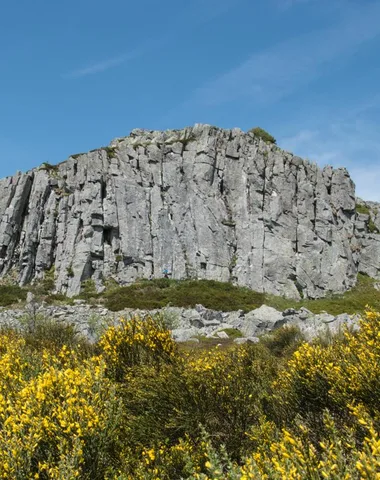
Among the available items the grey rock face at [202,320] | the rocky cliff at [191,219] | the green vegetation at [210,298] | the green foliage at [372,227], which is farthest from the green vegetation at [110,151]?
the green foliage at [372,227]

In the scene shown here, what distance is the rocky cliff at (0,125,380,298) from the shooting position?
163ft

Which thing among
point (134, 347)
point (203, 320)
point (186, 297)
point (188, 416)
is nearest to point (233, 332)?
point (203, 320)

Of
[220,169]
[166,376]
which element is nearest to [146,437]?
[166,376]

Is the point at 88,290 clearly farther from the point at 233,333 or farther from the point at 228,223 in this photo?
the point at 233,333

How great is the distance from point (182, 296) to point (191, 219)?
13.9 m

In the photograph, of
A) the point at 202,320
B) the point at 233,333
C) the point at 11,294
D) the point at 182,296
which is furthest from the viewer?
the point at 11,294

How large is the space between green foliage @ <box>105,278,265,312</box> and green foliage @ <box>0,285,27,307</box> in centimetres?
1037

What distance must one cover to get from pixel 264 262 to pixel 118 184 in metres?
22.5

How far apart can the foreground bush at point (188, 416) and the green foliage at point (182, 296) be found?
99.9 feet

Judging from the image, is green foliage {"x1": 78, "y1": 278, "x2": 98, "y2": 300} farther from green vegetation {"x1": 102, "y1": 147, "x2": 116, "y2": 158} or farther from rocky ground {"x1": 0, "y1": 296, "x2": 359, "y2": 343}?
green vegetation {"x1": 102, "y1": 147, "x2": 116, "y2": 158}

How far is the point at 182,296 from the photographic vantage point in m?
42.0

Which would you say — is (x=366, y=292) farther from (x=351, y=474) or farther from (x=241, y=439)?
(x=351, y=474)

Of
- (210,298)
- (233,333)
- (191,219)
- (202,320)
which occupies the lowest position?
(233,333)

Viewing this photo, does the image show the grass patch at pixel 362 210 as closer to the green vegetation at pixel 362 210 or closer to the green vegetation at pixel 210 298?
the green vegetation at pixel 362 210
